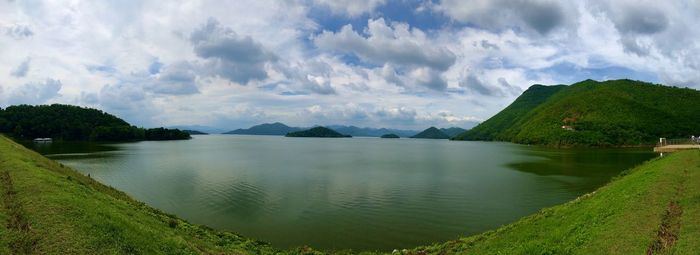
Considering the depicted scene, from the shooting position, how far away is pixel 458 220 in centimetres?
2995

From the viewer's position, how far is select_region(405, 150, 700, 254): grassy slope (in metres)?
13.3

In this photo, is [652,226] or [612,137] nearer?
[652,226]

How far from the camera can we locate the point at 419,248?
71.6 ft

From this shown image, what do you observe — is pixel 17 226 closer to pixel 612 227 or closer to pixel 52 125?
pixel 612 227

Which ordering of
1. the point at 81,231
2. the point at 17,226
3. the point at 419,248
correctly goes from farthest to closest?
the point at 419,248 < the point at 81,231 < the point at 17,226

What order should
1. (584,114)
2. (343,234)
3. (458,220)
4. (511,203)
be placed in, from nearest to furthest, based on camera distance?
(343,234)
(458,220)
(511,203)
(584,114)

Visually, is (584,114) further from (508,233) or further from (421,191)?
(508,233)

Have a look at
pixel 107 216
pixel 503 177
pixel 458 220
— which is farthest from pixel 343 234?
pixel 503 177

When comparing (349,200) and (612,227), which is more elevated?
(612,227)

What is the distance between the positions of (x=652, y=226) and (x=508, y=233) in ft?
25.0

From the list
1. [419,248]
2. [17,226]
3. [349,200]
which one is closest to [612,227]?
[419,248]

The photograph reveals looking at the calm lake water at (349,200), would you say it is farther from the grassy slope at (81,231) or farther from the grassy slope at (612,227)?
the grassy slope at (612,227)

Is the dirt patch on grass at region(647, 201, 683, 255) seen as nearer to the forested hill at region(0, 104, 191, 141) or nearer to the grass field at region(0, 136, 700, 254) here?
the grass field at region(0, 136, 700, 254)

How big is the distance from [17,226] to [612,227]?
23.9 meters
